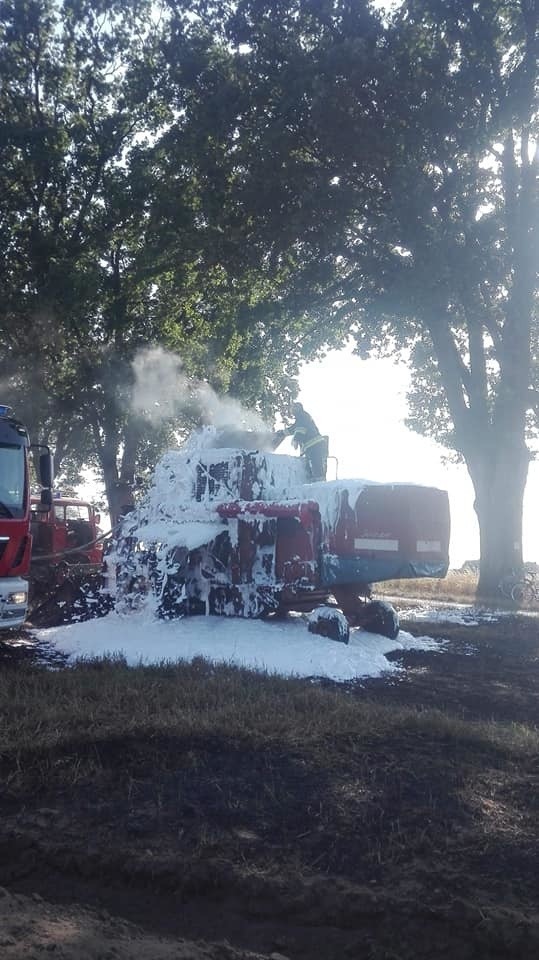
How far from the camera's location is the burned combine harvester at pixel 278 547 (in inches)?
442

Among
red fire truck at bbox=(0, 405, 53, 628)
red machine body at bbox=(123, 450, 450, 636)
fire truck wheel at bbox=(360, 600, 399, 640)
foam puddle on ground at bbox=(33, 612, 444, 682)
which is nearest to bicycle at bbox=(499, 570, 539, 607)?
fire truck wheel at bbox=(360, 600, 399, 640)

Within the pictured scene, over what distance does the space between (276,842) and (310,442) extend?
941cm

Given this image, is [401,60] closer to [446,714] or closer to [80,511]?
[80,511]

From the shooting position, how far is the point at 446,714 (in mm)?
7414

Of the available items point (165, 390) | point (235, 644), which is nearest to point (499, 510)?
point (165, 390)

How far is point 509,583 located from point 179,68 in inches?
578

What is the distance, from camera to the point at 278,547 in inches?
461

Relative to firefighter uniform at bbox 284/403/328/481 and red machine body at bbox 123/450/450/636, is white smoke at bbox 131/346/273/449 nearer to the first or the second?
firefighter uniform at bbox 284/403/328/481

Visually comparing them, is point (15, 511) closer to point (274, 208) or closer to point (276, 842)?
point (276, 842)

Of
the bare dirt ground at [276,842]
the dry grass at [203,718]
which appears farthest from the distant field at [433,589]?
the bare dirt ground at [276,842]

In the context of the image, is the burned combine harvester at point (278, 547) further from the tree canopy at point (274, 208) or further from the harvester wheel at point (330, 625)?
the tree canopy at point (274, 208)

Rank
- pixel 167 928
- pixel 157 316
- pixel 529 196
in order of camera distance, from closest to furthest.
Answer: pixel 167 928 < pixel 529 196 < pixel 157 316

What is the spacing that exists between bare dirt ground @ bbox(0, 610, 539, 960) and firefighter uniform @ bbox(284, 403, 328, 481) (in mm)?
6953

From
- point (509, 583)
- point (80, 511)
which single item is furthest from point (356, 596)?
point (509, 583)
